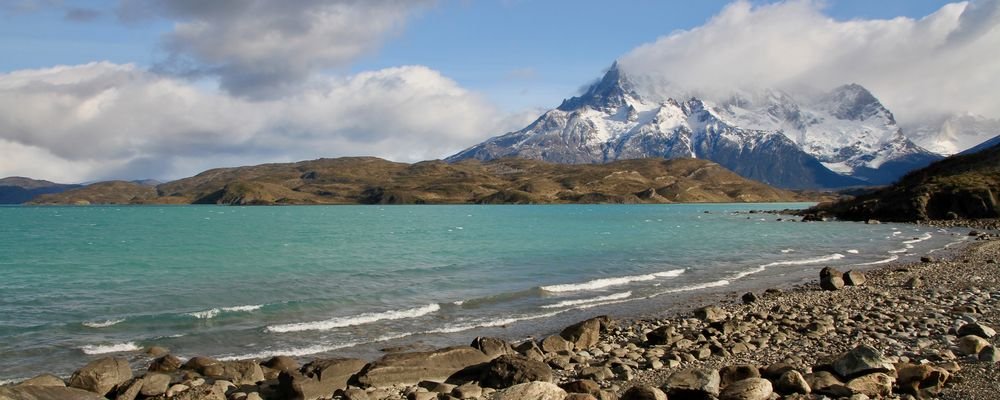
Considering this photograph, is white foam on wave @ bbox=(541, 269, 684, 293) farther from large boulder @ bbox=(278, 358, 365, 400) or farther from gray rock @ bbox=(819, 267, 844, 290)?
large boulder @ bbox=(278, 358, 365, 400)

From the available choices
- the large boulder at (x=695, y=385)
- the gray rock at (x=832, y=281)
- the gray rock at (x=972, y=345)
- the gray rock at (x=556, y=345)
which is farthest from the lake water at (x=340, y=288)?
the gray rock at (x=972, y=345)

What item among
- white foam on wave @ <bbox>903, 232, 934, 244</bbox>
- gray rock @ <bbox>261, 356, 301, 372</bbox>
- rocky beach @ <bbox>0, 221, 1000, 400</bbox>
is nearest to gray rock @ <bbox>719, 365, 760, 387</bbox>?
rocky beach @ <bbox>0, 221, 1000, 400</bbox>

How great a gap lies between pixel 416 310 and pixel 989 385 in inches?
839

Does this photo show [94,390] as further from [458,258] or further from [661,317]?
[458,258]

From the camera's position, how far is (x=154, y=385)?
1573cm

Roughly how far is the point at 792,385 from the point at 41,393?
15.3 m

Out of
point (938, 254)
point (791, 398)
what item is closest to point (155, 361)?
point (791, 398)

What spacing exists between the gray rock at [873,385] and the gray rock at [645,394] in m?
3.83

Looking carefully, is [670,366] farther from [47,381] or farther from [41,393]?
[47,381]

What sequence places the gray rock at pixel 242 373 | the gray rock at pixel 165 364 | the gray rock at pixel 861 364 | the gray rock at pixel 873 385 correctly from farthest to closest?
the gray rock at pixel 165 364 < the gray rock at pixel 242 373 < the gray rock at pixel 861 364 < the gray rock at pixel 873 385

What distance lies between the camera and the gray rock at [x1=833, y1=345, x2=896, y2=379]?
13602mm

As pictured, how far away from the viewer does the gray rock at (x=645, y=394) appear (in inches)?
498

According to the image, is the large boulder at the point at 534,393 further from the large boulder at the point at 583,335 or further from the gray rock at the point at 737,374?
the large boulder at the point at 583,335

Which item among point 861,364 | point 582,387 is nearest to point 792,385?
point 861,364
